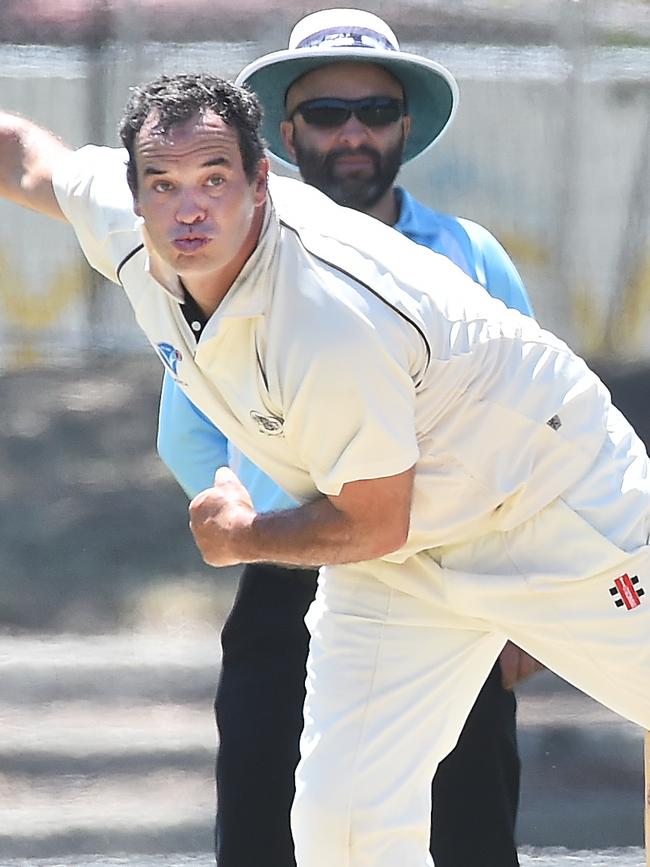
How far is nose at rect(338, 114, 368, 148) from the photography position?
8.54 feet

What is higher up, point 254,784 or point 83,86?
point 83,86

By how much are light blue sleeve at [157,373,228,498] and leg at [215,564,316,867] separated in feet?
0.57

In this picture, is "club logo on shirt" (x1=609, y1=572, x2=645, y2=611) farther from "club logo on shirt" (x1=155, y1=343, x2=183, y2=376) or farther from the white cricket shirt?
"club logo on shirt" (x1=155, y1=343, x2=183, y2=376)

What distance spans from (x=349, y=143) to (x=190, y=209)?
27.2 inches

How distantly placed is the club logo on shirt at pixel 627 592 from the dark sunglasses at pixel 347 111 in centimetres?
83

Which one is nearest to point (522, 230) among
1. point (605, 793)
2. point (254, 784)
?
point (605, 793)

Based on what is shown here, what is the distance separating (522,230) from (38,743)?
146 cm

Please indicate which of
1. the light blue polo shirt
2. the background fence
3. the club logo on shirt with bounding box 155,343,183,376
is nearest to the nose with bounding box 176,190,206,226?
the club logo on shirt with bounding box 155,343,183,376

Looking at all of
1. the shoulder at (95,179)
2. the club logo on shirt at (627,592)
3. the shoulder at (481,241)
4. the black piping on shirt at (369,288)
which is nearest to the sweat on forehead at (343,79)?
the shoulder at (481,241)

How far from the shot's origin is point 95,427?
3.61m

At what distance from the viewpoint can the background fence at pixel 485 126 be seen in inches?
138

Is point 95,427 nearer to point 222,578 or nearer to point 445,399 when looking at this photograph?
point 222,578

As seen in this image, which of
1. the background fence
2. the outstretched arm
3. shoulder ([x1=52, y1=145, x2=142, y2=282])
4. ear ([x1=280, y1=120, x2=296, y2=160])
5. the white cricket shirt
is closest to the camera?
the white cricket shirt

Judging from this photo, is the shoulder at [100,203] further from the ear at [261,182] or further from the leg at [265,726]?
the leg at [265,726]
